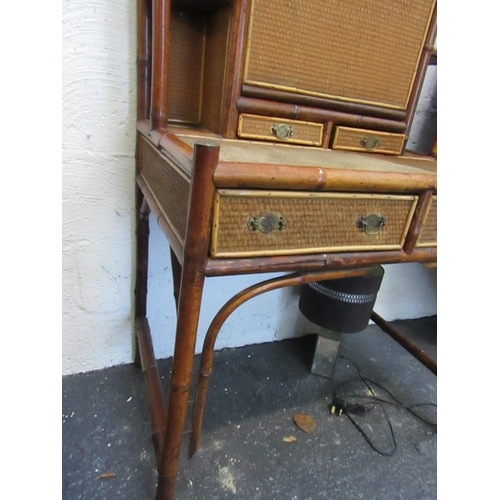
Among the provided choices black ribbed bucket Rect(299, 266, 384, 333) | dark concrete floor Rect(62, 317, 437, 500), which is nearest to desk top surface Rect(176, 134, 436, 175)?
black ribbed bucket Rect(299, 266, 384, 333)

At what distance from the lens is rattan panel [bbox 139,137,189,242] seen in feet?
1.67

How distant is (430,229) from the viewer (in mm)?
688

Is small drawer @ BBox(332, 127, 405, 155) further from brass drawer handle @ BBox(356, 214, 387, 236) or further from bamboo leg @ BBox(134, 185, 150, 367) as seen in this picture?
bamboo leg @ BBox(134, 185, 150, 367)

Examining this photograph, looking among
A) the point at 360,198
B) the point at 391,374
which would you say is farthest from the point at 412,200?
the point at 391,374

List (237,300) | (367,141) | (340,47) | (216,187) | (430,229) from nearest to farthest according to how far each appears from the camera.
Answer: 1. (216,187)
2. (237,300)
3. (430,229)
4. (340,47)
5. (367,141)

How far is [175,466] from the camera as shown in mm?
640

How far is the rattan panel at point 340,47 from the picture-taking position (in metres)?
0.72

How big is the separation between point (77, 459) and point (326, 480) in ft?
2.07

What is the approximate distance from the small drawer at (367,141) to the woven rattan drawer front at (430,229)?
31 cm

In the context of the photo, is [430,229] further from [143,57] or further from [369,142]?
[143,57]

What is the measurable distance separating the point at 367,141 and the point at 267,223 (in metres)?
0.54

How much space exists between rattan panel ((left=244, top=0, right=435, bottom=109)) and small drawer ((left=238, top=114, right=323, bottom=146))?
71 mm

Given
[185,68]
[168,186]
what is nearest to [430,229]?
[168,186]
